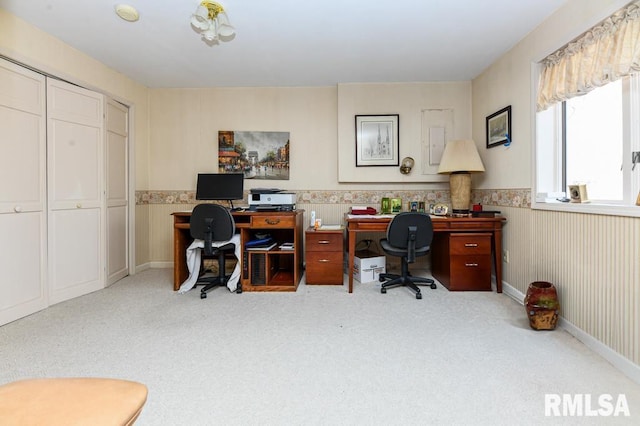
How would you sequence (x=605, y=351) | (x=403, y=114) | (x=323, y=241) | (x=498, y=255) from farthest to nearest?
(x=403, y=114) → (x=323, y=241) → (x=498, y=255) → (x=605, y=351)

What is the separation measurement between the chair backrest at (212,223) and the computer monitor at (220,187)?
539 millimetres

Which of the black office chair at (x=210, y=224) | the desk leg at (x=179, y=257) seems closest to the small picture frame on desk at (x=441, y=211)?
the black office chair at (x=210, y=224)

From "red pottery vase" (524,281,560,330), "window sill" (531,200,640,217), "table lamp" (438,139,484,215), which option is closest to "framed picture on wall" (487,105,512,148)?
"table lamp" (438,139,484,215)

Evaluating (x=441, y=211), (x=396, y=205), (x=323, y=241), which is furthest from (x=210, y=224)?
(x=441, y=211)

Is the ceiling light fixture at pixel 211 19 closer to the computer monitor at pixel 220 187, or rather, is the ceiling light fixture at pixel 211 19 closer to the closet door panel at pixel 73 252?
the computer monitor at pixel 220 187

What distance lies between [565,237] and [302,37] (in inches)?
105

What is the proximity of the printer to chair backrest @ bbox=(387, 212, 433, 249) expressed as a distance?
1079 millimetres

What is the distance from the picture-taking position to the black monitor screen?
3.32 metres

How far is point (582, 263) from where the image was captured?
1951 mm

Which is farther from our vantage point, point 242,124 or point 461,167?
point 242,124

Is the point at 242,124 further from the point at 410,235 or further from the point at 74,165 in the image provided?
the point at 410,235

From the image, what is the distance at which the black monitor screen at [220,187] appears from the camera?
3.32 meters

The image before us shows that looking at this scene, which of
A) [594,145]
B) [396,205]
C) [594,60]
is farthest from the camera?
[396,205]

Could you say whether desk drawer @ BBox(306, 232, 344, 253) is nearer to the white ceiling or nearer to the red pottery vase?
the red pottery vase
